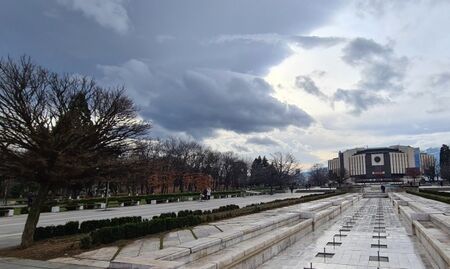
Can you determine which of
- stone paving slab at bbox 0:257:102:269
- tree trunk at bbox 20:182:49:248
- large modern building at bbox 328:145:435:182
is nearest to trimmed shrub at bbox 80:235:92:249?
stone paving slab at bbox 0:257:102:269

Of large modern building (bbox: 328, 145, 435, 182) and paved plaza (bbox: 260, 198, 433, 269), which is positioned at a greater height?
large modern building (bbox: 328, 145, 435, 182)

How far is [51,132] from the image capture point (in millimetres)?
11523

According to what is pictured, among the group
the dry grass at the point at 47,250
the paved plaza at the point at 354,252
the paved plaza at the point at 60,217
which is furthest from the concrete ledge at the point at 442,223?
the paved plaza at the point at 60,217

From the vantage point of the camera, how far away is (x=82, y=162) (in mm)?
11266

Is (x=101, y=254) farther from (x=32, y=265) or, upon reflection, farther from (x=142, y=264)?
(x=142, y=264)

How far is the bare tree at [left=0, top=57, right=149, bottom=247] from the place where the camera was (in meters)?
10.8

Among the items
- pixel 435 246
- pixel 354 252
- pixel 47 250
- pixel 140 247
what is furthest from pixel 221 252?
pixel 435 246

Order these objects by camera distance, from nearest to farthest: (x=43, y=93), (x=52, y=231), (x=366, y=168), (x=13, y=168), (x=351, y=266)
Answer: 1. (x=351, y=266)
2. (x=13, y=168)
3. (x=43, y=93)
4. (x=52, y=231)
5. (x=366, y=168)

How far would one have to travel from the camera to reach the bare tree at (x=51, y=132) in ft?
35.6

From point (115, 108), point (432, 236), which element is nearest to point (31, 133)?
point (115, 108)

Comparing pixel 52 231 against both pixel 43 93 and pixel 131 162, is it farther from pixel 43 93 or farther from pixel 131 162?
pixel 43 93

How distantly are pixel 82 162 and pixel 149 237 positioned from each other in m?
3.36

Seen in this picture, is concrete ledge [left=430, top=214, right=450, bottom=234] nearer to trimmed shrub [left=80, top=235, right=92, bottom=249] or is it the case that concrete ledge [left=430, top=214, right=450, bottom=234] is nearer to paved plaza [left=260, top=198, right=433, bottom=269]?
paved plaza [left=260, top=198, right=433, bottom=269]

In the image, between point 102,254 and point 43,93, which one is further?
point 43,93
